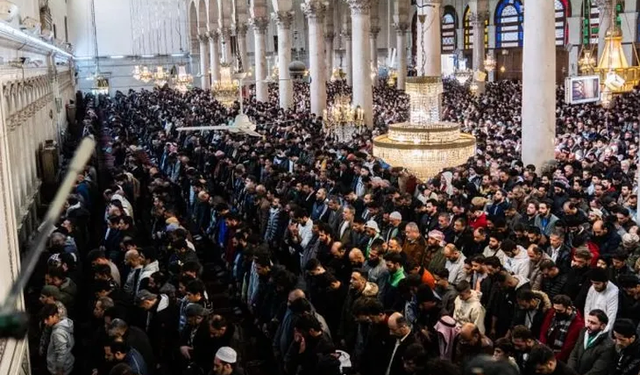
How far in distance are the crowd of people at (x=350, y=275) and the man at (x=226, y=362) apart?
0.01 metres

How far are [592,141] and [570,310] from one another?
12167 millimetres

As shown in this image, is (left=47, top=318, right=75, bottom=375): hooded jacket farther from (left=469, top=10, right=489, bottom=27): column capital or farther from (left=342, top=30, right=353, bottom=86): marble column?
(left=342, top=30, right=353, bottom=86): marble column

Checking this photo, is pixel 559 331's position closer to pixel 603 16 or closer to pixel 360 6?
pixel 360 6

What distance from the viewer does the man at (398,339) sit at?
5652 mm

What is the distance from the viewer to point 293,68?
820 inches

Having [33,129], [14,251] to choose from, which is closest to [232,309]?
[14,251]

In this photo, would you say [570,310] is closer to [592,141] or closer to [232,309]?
[232,309]

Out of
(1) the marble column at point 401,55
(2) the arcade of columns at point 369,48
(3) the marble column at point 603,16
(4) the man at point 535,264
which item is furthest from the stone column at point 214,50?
(4) the man at point 535,264

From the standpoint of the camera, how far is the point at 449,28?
152 feet

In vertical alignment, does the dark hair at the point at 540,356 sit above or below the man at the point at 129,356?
above

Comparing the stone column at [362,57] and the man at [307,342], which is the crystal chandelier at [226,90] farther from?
the man at [307,342]

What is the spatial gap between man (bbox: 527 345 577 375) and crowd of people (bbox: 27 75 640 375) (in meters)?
0.01

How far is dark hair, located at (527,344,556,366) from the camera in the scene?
491cm

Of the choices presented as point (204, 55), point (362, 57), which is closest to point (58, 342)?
point (362, 57)
